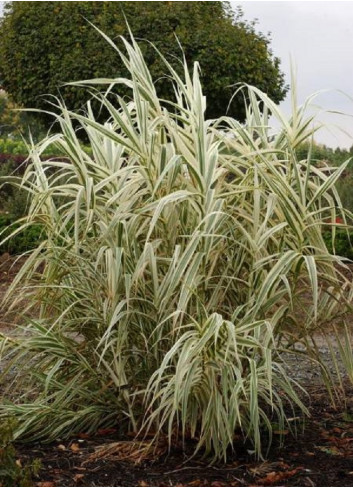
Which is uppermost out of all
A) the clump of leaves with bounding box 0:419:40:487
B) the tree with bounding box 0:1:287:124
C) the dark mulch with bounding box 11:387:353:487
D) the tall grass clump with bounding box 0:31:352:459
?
the tree with bounding box 0:1:287:124

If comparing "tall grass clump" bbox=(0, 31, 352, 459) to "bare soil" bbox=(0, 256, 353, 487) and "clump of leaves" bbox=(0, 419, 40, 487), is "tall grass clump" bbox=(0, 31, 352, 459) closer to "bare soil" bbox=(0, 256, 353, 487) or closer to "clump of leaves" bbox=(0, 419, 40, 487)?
"bare soil" bbox=(0, 256, 353, 487)

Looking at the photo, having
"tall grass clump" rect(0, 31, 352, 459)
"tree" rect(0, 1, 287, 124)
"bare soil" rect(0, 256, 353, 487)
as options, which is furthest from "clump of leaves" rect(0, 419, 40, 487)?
"tree" rect(0, 1, 287, 124)

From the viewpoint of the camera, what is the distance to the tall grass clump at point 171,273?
3502mm

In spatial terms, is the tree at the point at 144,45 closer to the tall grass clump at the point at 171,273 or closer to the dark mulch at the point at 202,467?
the tall grass clump at the point at 171,273

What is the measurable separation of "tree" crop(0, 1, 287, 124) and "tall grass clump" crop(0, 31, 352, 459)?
1000 cm

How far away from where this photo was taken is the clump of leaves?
328 cm

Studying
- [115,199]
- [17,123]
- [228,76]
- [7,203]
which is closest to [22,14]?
[228,76]

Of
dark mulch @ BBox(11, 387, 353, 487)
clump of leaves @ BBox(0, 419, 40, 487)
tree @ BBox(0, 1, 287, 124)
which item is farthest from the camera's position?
tree @ BBox(0, 1, 287, 124)

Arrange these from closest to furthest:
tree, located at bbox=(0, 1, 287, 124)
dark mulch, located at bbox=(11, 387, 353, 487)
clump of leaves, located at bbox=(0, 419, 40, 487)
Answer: clump of leaves, located at bbox=(0, 419, 40, 487) → dark mulch, located at bbox=(11, 387, 353, 487) → tree, located at bbox=(0, 1, 287, 124)

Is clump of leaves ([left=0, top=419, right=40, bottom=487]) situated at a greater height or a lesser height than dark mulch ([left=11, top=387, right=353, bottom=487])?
greater

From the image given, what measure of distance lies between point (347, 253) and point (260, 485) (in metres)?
5.62

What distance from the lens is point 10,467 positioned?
3336 mm

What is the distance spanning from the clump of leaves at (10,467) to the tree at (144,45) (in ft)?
35.4

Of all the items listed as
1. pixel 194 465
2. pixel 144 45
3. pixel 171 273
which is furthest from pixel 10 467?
pixel 144 45
